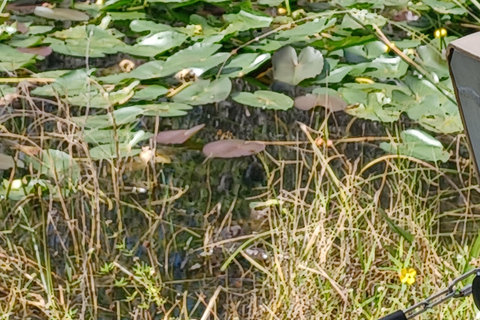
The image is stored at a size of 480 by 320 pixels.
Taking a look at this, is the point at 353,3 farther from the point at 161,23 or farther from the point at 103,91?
the point at 103,91

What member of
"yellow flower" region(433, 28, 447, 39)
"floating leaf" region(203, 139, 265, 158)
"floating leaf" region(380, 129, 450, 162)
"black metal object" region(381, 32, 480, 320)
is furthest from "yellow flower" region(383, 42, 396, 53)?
"black metal object" region(381, 32, 480, 320)

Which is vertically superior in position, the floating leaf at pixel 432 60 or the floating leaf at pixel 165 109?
the floating leaf at pixel 165 109

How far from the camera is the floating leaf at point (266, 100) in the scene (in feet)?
7.70

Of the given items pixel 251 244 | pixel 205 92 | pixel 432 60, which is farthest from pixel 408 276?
pixel 432 60

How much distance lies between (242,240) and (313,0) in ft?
4.41

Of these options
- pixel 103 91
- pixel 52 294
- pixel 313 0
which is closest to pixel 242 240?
pixel 52 294

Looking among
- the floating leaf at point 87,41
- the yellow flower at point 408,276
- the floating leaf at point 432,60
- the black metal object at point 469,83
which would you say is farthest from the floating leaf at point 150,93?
the black metal object at point 469,83

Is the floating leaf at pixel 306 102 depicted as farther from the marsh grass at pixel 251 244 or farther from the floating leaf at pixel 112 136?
the floating leaf at pixel 112 136

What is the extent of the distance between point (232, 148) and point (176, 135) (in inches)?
5.5

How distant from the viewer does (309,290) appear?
1666 millimetres

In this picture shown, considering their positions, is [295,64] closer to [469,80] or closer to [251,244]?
[251,244]

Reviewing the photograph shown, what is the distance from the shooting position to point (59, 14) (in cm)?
281

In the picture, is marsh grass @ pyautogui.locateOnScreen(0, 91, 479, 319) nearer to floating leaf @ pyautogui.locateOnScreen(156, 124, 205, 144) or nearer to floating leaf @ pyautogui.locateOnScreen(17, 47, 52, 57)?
floating leaf @ pyautogui.locateOnScreen(156, 124, 205, 144)

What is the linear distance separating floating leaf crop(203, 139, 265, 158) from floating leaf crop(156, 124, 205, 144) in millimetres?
47
